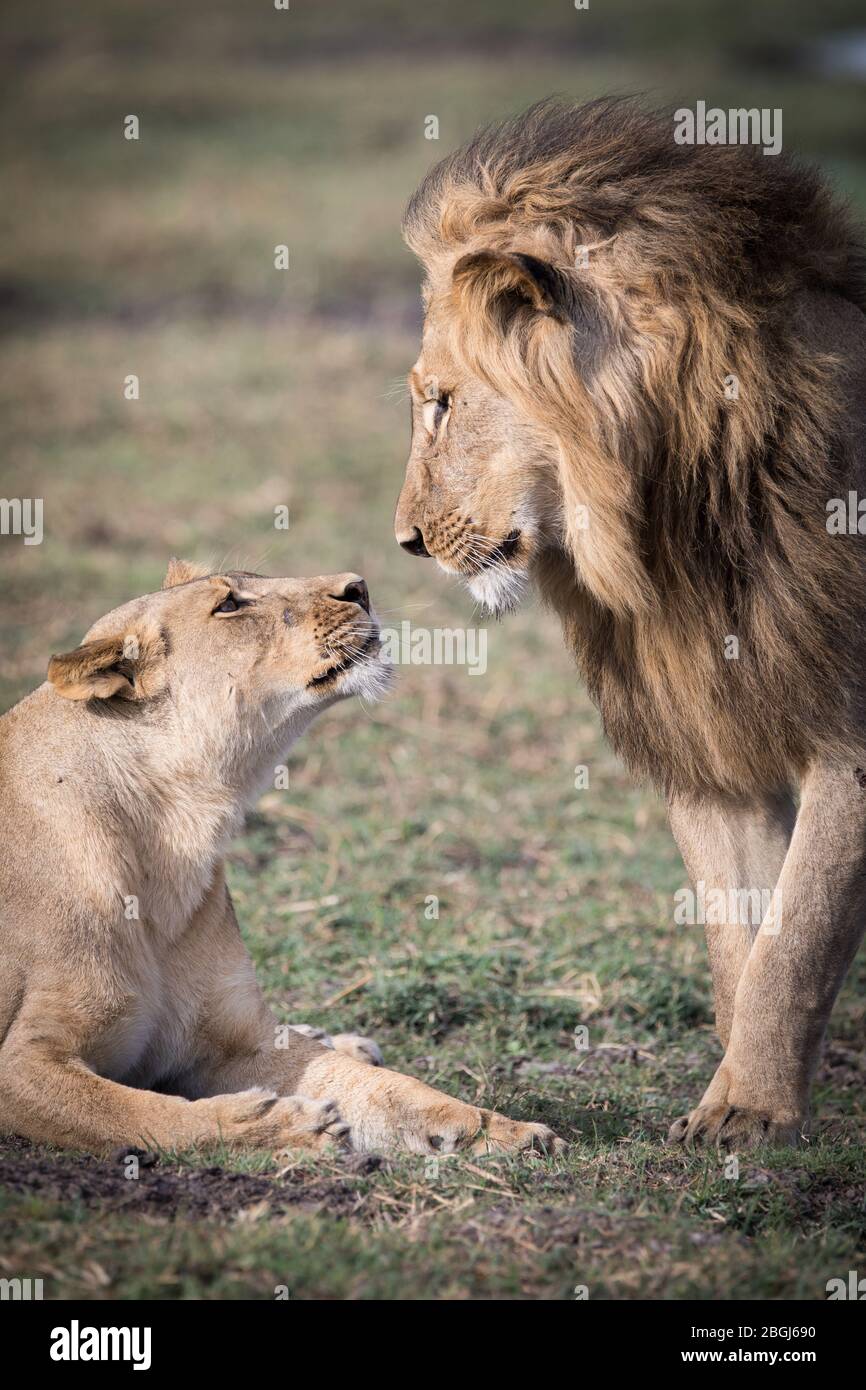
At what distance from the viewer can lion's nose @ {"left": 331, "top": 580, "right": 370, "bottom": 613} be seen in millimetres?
3932

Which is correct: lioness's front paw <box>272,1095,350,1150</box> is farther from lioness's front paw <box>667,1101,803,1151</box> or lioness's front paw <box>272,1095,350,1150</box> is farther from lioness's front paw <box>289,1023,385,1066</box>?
lioness's front paw <box>667,1101,803,1151</box>

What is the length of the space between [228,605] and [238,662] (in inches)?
6.0

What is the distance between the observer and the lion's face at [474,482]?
12.6 feet

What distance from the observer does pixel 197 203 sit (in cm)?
1817

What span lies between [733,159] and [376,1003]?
7.94 feet

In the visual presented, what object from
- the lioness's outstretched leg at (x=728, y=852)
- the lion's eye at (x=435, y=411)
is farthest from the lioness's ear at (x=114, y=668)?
the lioness's outstretched leg at (x=728, y=852)

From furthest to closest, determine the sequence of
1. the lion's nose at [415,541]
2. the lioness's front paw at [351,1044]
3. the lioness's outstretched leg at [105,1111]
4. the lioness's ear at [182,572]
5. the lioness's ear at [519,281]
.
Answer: the lioness's ear at [182,572]
the lioness's front paw at [351,1044]
the lion's nose at [415,541]
the lioness's ear at [519,281]
the lioness's outstretched leg at [105,1111]

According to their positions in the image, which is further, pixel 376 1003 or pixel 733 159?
pixel 376 1003

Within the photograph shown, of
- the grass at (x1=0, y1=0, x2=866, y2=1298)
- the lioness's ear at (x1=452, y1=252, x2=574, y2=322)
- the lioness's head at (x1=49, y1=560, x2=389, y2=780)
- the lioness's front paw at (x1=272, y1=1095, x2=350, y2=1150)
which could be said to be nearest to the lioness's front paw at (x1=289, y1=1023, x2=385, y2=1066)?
the grass at (x1=0, y1=0, x2=866, y2=1298)

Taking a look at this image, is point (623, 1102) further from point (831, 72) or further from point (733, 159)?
point (831, 72)

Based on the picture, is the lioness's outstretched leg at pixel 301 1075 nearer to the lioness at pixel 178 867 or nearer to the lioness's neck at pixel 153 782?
the lioness at pixel 178 867

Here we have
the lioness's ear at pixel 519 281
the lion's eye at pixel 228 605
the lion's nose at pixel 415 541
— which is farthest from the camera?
the lion's nose at pixel 415 541

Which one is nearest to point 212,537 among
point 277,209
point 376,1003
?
point 376,1003

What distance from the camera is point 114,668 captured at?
3.80 m
